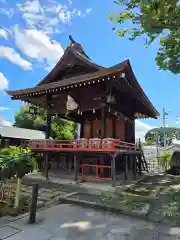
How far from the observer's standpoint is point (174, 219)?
204 inches

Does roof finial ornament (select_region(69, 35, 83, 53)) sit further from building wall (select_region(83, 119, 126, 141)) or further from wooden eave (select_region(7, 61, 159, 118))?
building wall (select_region(83, 119, 126, 141))

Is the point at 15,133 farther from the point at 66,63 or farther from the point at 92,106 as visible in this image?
the point at 92,106

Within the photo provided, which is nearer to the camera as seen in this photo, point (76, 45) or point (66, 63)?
point (66, 63)

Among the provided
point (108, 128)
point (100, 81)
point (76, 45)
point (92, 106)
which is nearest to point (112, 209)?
point (100, 81)

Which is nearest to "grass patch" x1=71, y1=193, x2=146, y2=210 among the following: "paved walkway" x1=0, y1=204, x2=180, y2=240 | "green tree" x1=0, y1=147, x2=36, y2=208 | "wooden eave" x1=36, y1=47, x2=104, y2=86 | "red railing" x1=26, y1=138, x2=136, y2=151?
"paved walkway" x1=0, y1=204, x2=180, y2=240

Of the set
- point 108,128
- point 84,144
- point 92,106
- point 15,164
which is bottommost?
point 15,164

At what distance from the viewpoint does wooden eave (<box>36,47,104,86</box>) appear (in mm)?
10977

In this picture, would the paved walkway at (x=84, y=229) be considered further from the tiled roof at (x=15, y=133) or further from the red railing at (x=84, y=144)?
the tiled roof at (x=15, y=133)

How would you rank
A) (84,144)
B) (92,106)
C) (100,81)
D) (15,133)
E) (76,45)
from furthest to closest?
(15,133) → (76,45) → (92,106) → (84,144) → (100,81)

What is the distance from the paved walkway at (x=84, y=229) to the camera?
414 centimetres

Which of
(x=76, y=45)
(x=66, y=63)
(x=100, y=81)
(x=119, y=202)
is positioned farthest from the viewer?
(x=76, y=45)

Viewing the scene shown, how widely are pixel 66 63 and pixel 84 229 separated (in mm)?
9560

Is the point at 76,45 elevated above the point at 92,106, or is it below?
above

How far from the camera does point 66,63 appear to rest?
38.8 feet
